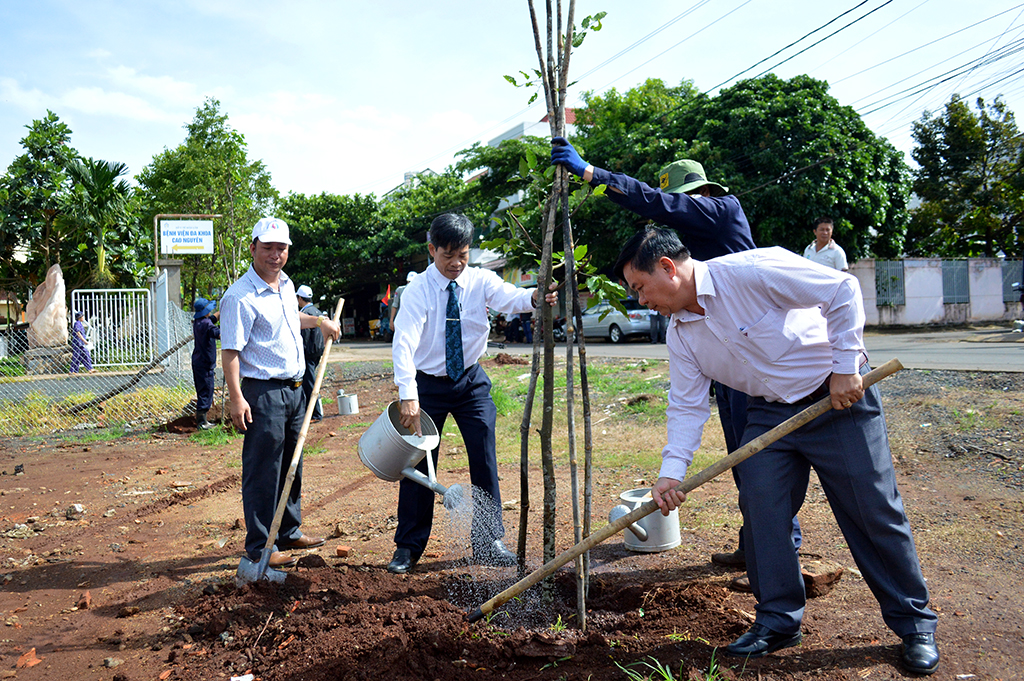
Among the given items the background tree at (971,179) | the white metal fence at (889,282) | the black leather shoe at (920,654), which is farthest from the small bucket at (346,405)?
the background tree at (971,179)

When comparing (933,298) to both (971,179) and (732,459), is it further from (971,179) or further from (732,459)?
(732,459)

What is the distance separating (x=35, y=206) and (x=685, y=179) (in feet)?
60.4

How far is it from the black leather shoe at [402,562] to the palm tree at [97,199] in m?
16.8

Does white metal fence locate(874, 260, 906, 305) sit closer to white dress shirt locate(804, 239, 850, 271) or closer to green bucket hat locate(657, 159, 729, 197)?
white dress shirt locate(804, 239, 850, 271)

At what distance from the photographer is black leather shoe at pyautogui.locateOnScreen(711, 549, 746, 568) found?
3.68 metres

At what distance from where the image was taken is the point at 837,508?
8.93ft

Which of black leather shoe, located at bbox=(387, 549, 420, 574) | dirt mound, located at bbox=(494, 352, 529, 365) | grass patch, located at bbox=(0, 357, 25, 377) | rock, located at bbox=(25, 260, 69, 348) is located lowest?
black leather shoe, located at bbox=(387, 549, 420, 574)

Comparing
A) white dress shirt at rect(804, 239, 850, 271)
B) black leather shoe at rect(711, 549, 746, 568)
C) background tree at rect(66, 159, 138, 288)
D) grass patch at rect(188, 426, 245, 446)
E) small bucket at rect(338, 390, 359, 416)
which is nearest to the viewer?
black leather shoe at rect(711, 549, 746, 568)

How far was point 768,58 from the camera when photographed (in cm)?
1488

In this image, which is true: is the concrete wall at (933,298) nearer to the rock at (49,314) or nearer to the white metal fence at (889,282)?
the white metal fence at (889,282)

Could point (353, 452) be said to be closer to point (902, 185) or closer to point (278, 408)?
point (278, 408)

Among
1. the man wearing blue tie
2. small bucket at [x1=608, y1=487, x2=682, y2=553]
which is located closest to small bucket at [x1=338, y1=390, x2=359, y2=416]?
the man wearing blue tie

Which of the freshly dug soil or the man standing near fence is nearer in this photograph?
the freshly dug soil

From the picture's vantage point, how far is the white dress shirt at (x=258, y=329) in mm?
3838
